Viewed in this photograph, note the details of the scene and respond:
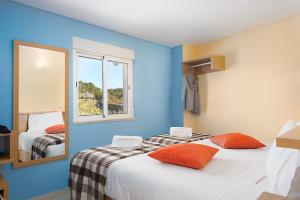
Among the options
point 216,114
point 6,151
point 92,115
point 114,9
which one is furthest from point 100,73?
point 216,114

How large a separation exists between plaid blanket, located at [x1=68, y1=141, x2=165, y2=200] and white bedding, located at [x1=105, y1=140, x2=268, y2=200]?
0.30 ft

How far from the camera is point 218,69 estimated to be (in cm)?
349

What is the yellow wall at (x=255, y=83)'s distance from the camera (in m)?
2.80

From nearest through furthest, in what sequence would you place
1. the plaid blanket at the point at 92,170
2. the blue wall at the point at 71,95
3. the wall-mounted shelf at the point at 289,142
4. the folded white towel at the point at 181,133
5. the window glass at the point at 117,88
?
the wall-mounted shelf at the point at 289,142 < the plaid blanket at the point at 92,170 < the blue wall at the point at 71,95 < the folded white towel at the point at 181,133 < the window glass at the point at 117,88

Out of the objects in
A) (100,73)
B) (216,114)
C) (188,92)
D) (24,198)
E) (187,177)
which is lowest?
(24,198)

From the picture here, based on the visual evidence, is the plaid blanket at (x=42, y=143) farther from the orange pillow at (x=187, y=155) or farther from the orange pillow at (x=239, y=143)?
the orange pillow at (x=239, y=143)

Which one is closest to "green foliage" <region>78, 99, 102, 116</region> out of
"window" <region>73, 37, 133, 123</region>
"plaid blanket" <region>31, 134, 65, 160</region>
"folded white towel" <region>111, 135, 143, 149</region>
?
"window" <region>73, 37, 133, 123</region>

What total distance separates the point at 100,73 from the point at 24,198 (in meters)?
1.82

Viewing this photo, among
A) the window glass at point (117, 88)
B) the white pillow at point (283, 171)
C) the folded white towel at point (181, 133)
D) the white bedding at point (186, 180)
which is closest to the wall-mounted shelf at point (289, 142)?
the white pillow at point (283, 171)

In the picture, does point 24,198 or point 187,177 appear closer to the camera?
point 187,177

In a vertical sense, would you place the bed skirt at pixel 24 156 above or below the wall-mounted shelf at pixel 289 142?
below

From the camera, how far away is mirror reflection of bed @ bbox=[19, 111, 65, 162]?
2.29m

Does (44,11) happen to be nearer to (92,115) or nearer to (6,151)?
(92,115)

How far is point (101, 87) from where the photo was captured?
312 centimetres
